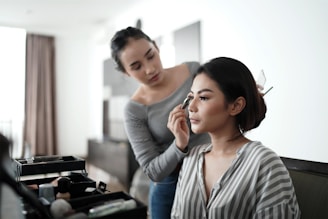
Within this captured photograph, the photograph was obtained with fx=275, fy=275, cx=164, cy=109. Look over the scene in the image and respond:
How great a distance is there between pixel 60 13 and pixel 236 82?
10.0ft

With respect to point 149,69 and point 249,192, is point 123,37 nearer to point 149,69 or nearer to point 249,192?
point 149,69

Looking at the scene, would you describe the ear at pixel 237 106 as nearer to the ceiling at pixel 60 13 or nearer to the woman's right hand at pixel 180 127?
the woman's right hand at pixel 180 127

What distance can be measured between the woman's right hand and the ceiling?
2408 millimetres

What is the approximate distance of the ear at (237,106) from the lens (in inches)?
30.4

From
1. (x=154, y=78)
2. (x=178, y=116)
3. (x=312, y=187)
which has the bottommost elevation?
(x=312, y=187)

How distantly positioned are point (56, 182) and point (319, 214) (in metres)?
0.84

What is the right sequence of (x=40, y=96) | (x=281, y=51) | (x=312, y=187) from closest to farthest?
(x=312, y=187) < (x=281, y=51) < (x=40, y=96)

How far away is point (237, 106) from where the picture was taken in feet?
2.57

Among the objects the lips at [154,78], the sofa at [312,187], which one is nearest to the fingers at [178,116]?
the lips at [154,78]

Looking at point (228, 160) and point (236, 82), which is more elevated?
point (236, 82)

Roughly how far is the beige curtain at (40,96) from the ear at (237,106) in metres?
3.78

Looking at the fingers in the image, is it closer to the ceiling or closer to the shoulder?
the shoulder

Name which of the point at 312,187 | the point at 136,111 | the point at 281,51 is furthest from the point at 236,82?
the point at 281,51

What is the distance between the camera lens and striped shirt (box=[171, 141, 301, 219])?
666 mm
